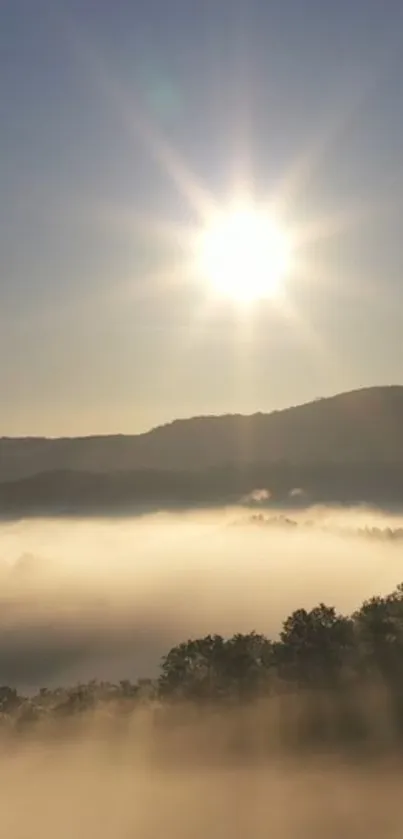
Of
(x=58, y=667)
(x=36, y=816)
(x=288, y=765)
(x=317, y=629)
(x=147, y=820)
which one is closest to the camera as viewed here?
(x=147, y=820)

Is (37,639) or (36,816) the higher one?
(37,639)

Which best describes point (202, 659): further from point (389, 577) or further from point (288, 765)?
point (389, 577)

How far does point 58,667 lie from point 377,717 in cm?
12022

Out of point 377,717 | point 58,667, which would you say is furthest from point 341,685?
point 58,667

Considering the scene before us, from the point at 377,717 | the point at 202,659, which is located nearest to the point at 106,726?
the point at 202,659

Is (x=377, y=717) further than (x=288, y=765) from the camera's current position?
Yes

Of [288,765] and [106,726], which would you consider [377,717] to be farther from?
[106,726]

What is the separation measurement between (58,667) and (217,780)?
122 m

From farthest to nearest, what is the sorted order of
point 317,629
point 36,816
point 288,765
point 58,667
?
point 58,667 → point 317,629 → point 288,765 → point 36,816

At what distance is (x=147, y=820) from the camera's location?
1936 cm

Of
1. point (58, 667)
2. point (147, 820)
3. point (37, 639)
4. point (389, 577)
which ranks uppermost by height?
point (389, 577)

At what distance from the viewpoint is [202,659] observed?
39.7 metres

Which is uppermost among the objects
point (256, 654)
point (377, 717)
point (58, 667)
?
point (58, 667)

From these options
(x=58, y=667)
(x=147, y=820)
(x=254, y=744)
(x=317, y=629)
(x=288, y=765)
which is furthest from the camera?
(x=58, y=667)
